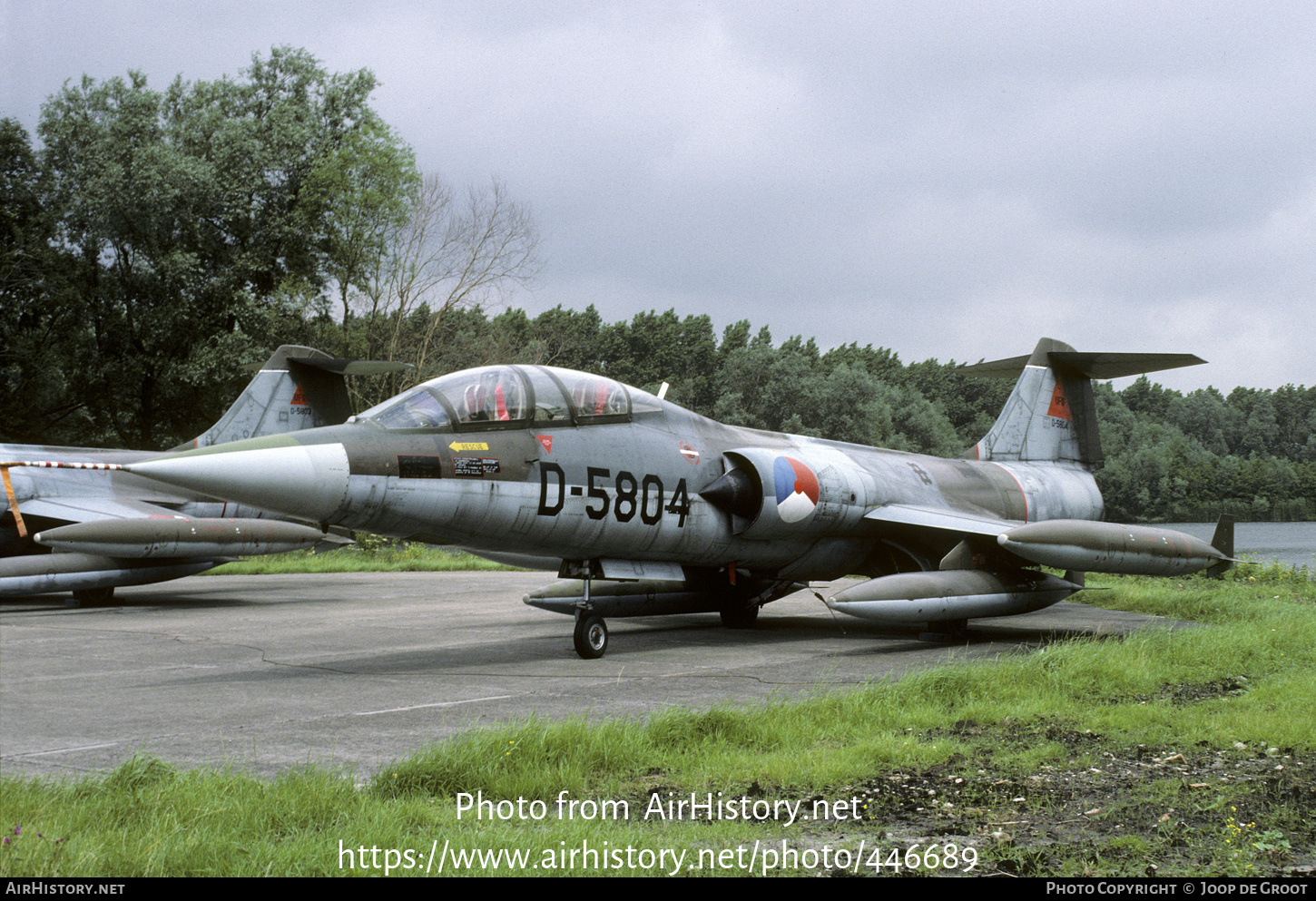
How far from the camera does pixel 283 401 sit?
55.9ft

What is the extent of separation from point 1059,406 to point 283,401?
1286 centimetres

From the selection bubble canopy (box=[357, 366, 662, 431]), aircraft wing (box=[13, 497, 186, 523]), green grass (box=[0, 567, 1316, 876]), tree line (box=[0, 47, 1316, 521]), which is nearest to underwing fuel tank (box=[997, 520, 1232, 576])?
green grass (box=[0, 567, 1316, 876])

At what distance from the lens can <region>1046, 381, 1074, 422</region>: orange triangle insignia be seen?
1548 cm

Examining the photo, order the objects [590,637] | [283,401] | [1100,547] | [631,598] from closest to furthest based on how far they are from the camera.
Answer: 1. [590,637]
2. [1100,547]
3. [631,598]
4. [283,401]

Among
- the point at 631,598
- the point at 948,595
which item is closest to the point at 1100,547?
the point at 948,595

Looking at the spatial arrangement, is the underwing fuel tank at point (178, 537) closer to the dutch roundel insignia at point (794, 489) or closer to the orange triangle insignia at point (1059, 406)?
the dutch roundel insignia at point (794, 489)

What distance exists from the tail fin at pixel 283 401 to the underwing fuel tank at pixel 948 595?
10.4 metres

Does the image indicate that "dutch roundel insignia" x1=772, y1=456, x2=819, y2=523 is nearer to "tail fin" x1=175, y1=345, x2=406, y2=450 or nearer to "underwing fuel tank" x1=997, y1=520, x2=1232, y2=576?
"underwing fuel tank" x1=997, y1=520, x2=1232, y2=576

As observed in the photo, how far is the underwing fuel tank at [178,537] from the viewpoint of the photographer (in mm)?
13203

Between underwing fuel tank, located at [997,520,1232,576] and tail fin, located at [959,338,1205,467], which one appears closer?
underwing fuel tank, located at [997,520,1232,576]

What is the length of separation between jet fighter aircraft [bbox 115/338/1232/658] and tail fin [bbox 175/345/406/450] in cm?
778

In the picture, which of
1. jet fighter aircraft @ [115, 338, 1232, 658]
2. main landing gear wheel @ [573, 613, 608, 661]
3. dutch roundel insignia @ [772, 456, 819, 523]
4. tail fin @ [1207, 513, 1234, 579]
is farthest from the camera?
tail fin @ [1207, 513, 1234, 579]

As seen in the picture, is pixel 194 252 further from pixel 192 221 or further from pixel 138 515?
pixel 138 515
